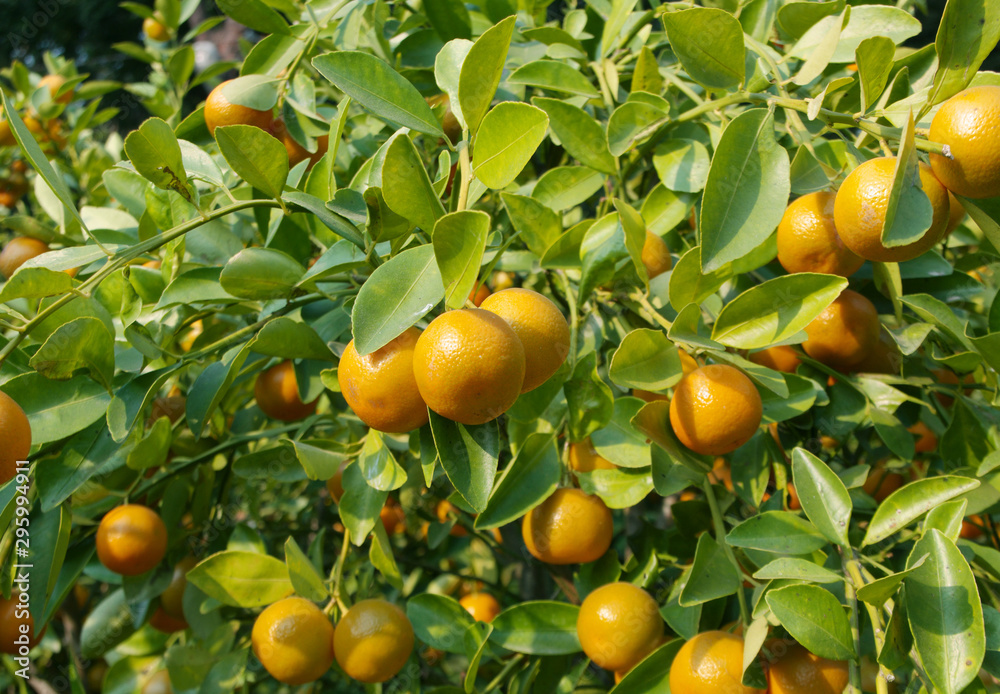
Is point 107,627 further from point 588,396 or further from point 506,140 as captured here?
point 506,140

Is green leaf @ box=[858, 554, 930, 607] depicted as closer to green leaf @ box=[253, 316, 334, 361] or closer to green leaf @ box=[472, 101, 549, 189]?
green leaf @ box=[472, 101, 549, 189]

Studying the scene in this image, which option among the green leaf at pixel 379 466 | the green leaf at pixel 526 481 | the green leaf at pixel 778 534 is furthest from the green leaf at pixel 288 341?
the green leaf at pixel 778 534

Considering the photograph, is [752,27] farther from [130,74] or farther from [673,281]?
[130,74]

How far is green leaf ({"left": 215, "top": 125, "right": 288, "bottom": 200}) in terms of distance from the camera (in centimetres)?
57

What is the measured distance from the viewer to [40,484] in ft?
2.19

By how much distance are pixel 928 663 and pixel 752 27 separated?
68 centimetres

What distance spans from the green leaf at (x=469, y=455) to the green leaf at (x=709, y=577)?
22 cm

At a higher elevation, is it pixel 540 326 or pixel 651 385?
pixel 540 326

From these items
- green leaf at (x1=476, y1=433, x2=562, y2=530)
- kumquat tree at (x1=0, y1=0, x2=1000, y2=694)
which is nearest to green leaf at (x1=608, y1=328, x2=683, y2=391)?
kumquat tree at (x1=0, y1=0, x2=1000, y2=694)


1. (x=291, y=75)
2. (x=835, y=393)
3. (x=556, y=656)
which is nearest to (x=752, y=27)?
(x=835, y=393)

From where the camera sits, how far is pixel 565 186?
792mm

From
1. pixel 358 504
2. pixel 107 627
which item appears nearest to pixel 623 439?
pixel 358 504

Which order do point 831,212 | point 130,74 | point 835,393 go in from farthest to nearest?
point 130,74 → point 835,393 → point 831,212

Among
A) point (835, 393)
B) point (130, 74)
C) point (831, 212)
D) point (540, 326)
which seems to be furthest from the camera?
point (130, 74)
